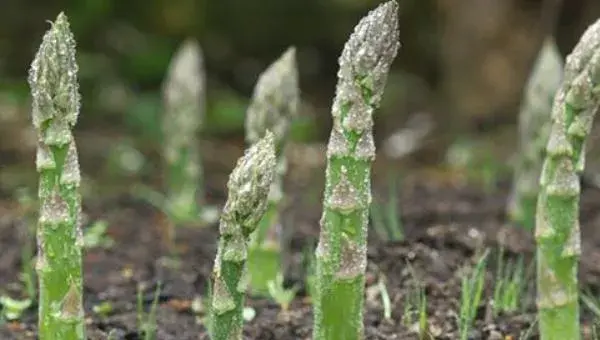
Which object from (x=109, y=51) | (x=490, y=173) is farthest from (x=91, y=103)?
(x=490, y=173)

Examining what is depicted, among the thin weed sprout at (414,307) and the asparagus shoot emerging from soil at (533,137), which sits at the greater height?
the asparagus shoot emerging from soil at (533,137)

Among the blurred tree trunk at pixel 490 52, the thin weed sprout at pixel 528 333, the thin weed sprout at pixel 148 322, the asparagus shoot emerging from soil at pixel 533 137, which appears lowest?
the thin weed sprout at pixel 528 333

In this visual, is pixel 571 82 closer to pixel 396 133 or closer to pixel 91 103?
pixel 396 133

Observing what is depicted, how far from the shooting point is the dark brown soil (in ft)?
9.82

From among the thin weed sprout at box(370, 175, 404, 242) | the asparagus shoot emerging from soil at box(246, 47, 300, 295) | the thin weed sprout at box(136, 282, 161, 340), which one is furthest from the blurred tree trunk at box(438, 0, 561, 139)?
the thin weed sprout at box(136, 282, 161, 340)

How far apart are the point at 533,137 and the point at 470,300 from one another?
1585 millimetres

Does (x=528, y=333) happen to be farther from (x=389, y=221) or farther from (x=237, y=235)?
(x=389, y=221)

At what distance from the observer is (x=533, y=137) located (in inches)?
171

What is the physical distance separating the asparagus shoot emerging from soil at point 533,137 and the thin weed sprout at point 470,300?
4.18ft

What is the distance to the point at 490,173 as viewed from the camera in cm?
518

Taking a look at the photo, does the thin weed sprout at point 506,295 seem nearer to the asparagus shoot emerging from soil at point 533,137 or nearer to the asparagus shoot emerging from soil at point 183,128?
the asparagus shoot emerging from soil at point 533,137

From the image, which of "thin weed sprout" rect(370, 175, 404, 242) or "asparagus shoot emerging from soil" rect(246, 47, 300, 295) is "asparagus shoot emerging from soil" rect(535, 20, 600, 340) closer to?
"thin weed sprout" rect(370, 175, 404, 242)

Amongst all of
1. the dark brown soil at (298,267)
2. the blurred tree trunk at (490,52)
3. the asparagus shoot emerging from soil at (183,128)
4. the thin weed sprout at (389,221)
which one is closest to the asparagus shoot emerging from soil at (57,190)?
the dark brown soil at (298,267)

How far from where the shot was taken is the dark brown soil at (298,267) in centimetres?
299
